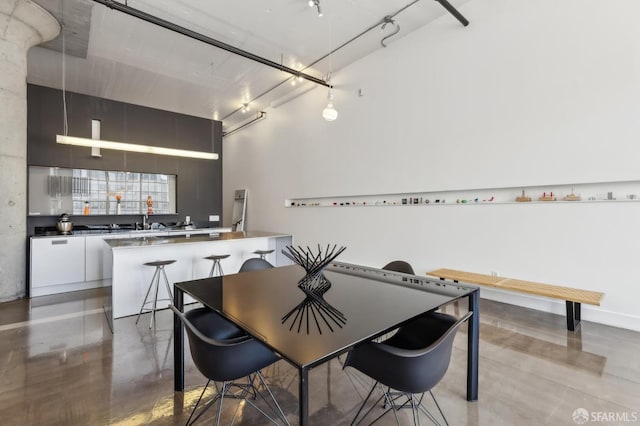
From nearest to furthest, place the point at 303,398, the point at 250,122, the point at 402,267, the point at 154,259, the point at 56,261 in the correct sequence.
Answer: the point at 303,398
the point at 402,267
the point at 154,259
the point at 56,261
the point at 250,122

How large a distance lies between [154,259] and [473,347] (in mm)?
3696

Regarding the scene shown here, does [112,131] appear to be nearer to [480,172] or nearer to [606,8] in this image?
[480,172]

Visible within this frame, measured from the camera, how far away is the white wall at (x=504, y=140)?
3.12m

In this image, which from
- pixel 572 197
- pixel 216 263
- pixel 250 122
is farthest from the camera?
pixel 250 122

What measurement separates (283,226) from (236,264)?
2.54m

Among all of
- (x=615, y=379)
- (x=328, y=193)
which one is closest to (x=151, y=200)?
(x=328, y=193)

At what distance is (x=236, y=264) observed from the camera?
15.9ft

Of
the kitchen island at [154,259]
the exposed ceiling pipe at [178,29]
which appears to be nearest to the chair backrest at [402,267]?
the kitchen island at [154,259]

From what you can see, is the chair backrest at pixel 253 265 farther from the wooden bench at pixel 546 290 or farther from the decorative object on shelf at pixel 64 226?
the decorative object on shelf at pixel 64 226

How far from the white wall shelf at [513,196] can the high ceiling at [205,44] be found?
2.34 m

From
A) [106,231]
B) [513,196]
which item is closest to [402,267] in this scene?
[513,196]

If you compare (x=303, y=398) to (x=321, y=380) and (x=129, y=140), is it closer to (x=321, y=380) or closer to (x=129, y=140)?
(x=321, y=380)

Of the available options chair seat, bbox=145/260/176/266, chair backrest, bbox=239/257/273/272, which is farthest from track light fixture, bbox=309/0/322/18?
chair seat, bbox=145/260/176/266

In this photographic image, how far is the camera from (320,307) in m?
1.69
